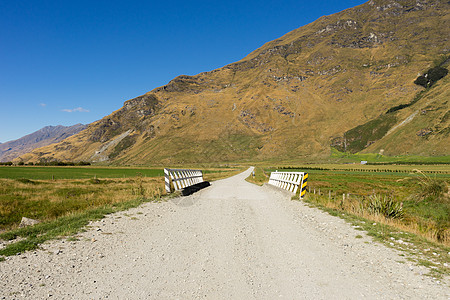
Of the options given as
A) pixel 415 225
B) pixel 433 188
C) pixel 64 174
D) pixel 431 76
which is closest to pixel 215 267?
pixel 415 225

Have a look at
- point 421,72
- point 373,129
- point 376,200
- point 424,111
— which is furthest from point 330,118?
point 376,200

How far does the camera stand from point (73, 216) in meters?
9.40

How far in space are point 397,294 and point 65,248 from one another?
6.86 meters

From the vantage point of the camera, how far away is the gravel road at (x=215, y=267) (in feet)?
13.5

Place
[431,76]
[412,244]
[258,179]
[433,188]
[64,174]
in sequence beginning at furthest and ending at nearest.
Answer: [431,76] < [64,174] < [258,179] < [433,188] < [412,244]

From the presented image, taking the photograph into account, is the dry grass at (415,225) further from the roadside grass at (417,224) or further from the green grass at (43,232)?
the green grass at (43,232)

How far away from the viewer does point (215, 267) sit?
17.0 ft

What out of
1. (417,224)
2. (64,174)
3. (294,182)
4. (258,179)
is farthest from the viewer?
(64,174)

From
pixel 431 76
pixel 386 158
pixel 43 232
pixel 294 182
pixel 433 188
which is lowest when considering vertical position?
pixel 386 158

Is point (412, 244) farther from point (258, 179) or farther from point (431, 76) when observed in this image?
point (431, 76)

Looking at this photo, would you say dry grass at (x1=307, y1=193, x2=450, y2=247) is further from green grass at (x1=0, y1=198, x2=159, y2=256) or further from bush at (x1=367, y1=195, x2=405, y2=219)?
green grass at (x1=0, y1=198, x2=159, y2=256)

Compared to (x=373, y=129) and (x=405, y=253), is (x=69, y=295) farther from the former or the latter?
(x=373, y=129)

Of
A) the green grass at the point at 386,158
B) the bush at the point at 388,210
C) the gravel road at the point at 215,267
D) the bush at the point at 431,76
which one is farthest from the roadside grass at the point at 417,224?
the bush at the point at 431,76

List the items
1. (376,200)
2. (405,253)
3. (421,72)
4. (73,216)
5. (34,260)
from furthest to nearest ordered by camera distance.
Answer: (421,72) → (376,200) → (73,216) → (405,253) → (34,260)
